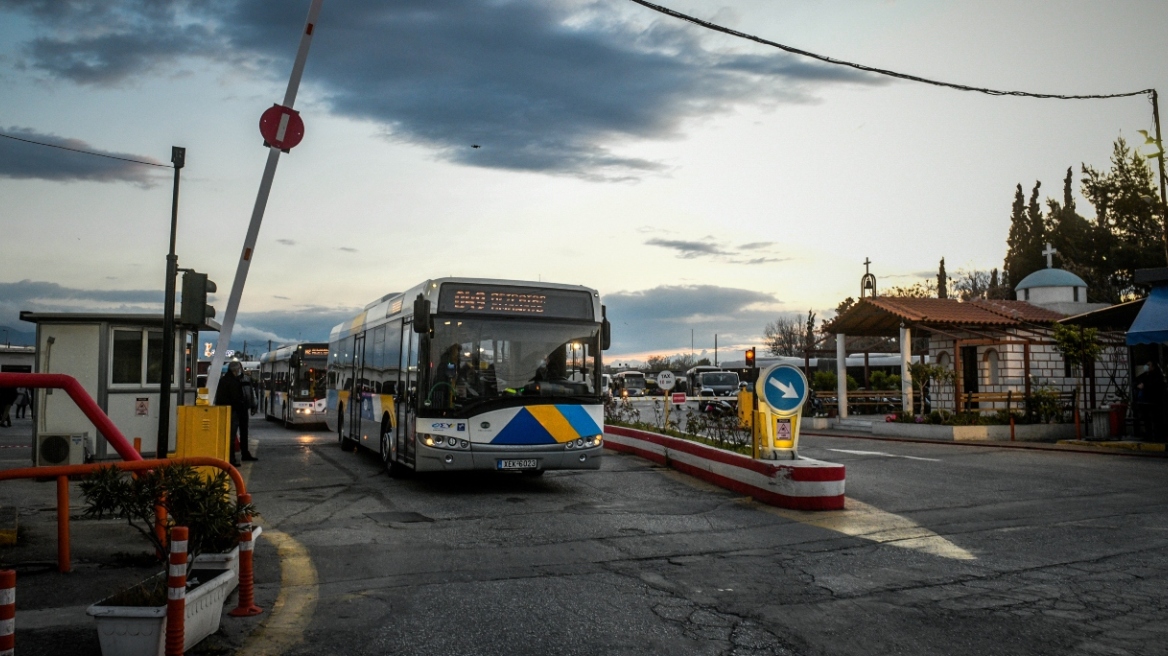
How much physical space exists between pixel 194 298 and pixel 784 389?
7.11 metres

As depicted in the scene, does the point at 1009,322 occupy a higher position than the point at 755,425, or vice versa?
the point at 1009,322

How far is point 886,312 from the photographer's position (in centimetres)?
2928

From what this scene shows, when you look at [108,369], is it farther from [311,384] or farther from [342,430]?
[311,384]

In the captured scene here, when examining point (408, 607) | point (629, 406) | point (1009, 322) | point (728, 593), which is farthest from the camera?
point (1009, 322)

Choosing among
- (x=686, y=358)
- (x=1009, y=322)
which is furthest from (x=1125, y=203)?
(x=686, y=358)

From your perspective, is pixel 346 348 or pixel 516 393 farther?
pixel 346 348

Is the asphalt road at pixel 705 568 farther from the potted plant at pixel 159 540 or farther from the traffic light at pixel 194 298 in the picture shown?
the traffic light at pixel 194 298

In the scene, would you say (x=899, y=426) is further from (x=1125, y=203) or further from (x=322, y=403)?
(x=1125, y=203)

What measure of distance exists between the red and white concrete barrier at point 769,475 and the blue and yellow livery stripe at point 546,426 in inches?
81.0

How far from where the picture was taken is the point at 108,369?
15.2 metres

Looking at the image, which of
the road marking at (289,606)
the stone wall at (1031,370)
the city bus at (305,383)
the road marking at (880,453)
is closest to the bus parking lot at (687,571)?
the road marking at (289,606)

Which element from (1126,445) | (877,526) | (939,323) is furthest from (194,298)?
(939,323)

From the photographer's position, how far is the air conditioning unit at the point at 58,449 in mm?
13438

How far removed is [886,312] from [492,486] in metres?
19.5
